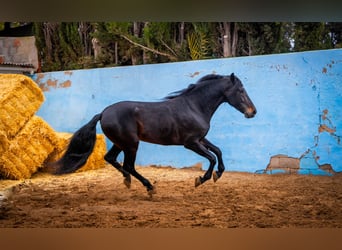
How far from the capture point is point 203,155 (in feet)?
12.3

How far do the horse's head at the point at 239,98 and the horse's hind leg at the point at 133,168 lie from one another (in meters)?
0.91

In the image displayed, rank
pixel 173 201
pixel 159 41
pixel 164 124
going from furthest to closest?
pixel 159 41 < pixel 164 124 < pixel 173 201

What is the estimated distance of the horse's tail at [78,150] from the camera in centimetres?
375

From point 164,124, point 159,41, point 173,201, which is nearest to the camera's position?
point 173,201

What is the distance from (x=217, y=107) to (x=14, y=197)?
1815mm

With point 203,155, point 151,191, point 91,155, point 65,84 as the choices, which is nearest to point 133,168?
point 151,191

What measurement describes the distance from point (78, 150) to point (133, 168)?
18.6 inches

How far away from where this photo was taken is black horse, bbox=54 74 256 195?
12.3 feet

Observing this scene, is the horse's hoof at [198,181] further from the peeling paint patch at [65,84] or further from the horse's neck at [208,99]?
the peeling paint patch at [65,84]

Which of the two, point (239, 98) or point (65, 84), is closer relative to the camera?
point (239, 98)

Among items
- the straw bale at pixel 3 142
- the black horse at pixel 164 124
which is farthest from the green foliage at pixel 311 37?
the straw bale at pixel 3 142

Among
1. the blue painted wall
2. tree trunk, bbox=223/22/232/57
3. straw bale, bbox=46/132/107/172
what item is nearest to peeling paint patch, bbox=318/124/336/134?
the blue painted wall

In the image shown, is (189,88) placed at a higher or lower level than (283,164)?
higher

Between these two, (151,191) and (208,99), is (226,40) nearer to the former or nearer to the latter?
(208,99)
